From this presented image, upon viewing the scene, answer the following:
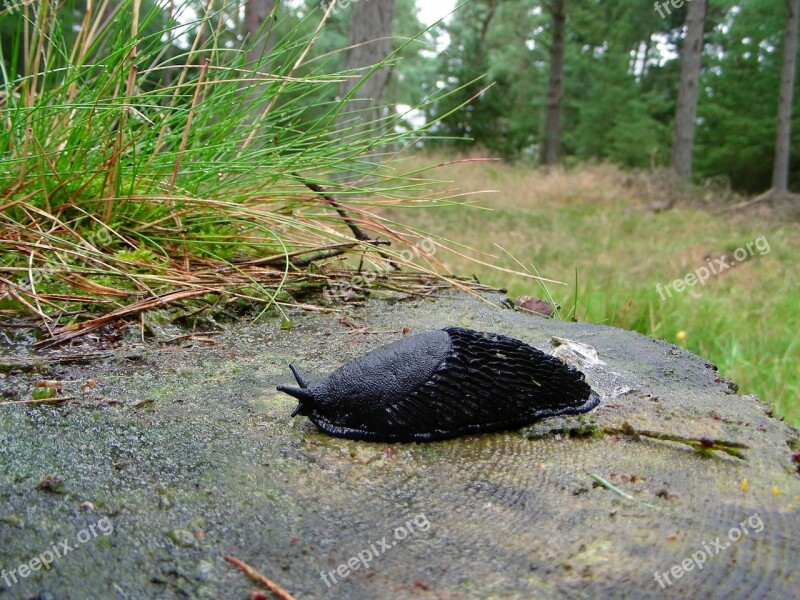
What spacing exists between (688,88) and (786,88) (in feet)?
5.69

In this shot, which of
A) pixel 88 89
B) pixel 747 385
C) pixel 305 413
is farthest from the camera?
pixel 747 385

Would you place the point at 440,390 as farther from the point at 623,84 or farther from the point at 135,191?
the point at 623,84

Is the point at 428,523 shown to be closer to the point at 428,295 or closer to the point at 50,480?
the point at 50,480

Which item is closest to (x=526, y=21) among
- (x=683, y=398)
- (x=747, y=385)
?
(x=747, y=385)

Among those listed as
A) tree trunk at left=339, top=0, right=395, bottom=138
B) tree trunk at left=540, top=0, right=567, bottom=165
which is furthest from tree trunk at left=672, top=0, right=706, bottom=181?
tree trunk at left=339, top=0, right=395, bottom=138

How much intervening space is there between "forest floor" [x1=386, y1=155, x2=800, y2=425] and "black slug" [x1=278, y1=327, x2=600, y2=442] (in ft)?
1.97

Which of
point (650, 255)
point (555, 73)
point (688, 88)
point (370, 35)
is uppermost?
point (555, 73)

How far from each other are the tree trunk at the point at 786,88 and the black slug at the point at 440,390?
13.1 m

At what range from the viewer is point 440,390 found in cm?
118

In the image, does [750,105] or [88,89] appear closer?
[88,89]

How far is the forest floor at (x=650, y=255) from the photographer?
3.40m

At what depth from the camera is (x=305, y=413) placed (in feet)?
4.00

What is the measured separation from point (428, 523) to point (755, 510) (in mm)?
461

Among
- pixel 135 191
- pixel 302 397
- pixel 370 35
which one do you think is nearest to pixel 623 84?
pixel 370 35
